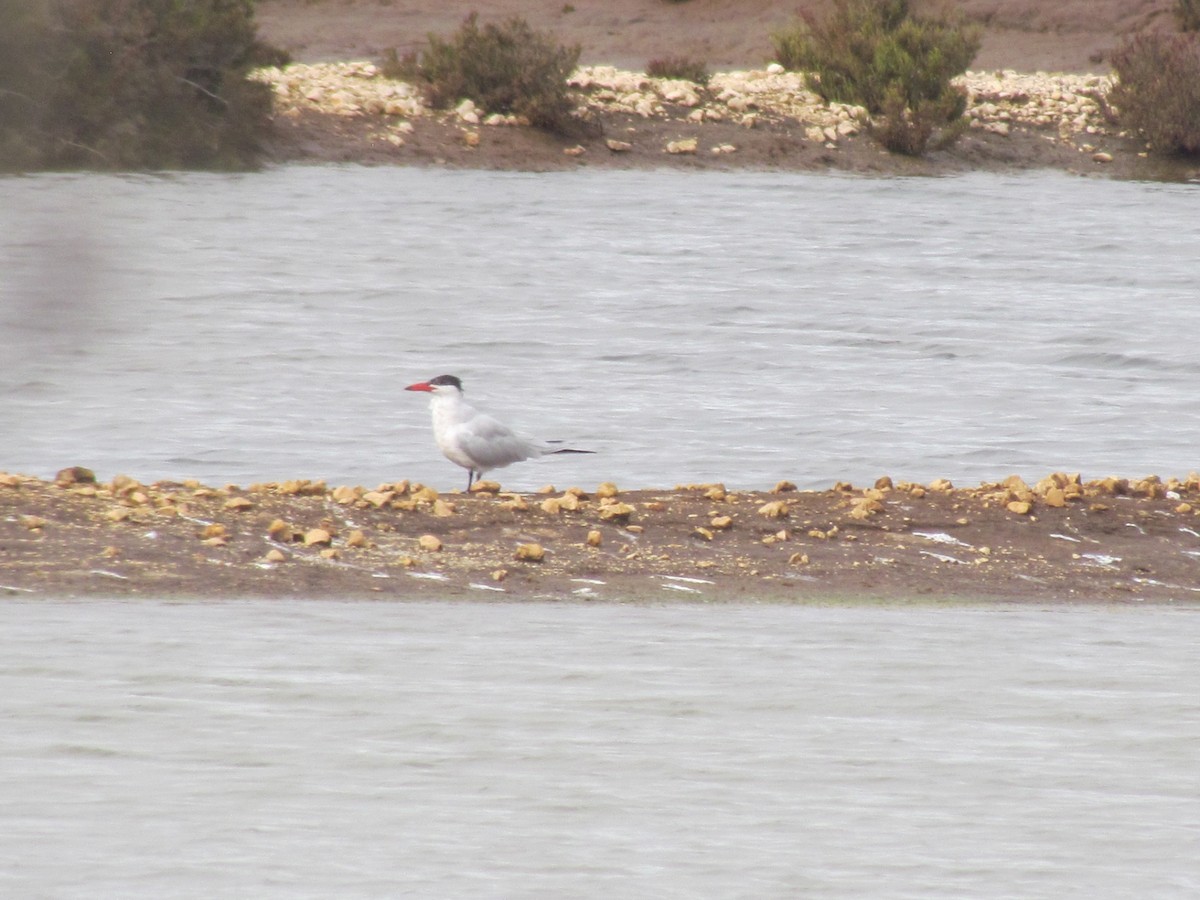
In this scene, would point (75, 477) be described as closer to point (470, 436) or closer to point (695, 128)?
point (470, 436)

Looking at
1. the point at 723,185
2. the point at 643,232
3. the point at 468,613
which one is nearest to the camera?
the point at 468,613

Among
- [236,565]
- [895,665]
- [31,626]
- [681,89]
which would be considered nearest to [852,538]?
[895,665]

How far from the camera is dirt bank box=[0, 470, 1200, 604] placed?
7945mm

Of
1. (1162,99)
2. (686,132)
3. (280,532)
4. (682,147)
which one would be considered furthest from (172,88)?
(280,532)

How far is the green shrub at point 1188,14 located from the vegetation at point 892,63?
8.53m

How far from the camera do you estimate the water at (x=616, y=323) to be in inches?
445

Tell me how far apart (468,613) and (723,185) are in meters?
21.7

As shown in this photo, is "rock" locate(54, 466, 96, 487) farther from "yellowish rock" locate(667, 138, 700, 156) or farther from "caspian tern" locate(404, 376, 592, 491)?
"yellowish rock" locate(667, 138, 700, 156)

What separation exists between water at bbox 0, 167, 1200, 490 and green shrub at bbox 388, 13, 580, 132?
1.65 metres

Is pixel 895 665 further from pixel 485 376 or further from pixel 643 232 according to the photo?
pixel 643 232

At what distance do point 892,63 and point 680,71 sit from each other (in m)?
3.45

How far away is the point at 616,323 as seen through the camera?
19.0 metres

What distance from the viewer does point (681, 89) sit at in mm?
31547

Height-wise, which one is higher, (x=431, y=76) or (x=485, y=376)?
(x=431, y=76)
